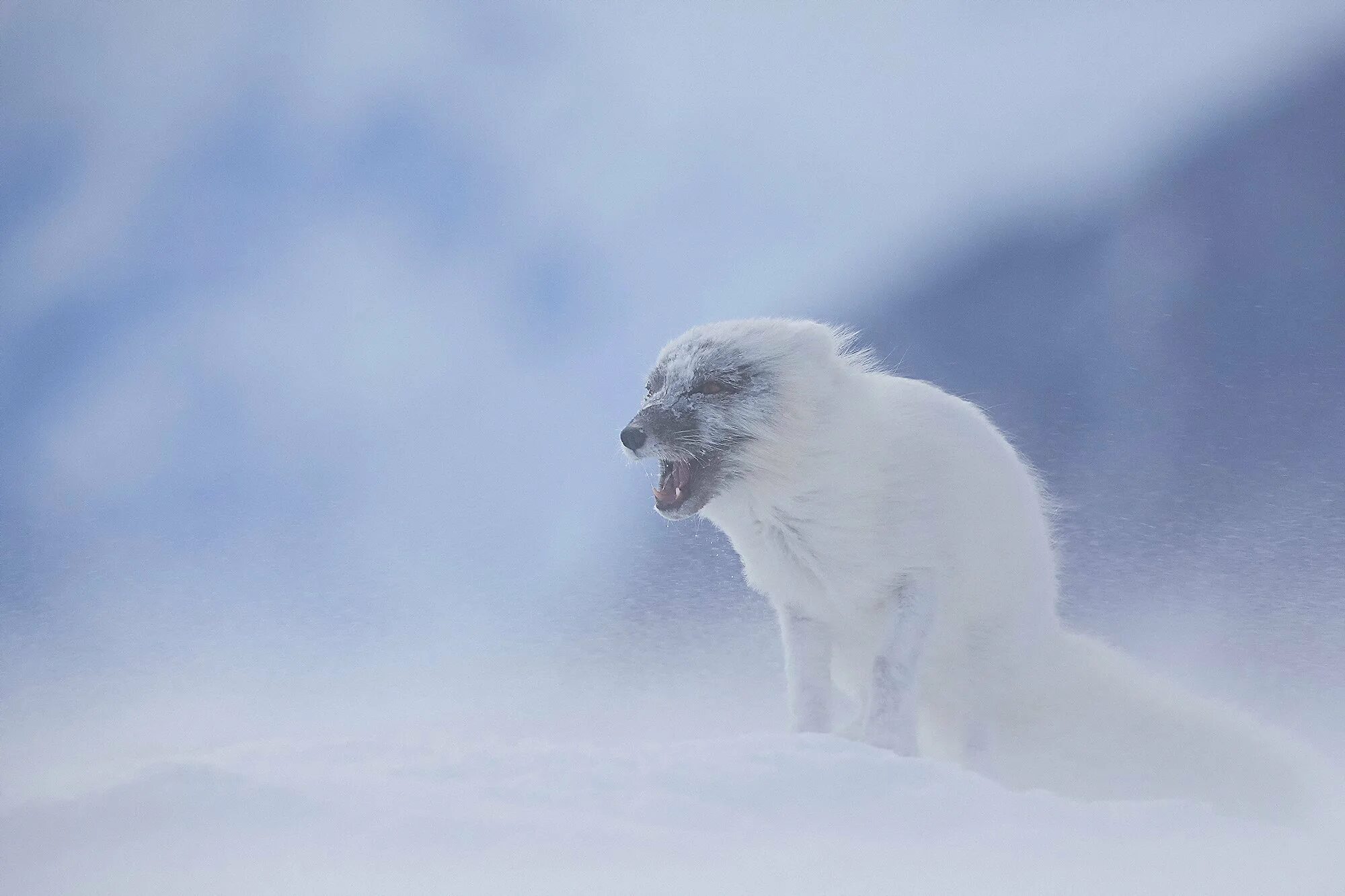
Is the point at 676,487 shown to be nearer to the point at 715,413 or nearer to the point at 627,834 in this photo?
the point at 715,413

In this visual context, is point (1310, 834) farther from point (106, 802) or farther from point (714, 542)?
point (106, 802)

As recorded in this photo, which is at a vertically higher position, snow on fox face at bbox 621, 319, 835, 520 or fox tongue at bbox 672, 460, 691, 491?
snow on fox face at bbox 621, 319, 835, 520

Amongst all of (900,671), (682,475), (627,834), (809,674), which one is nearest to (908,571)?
(900,671)

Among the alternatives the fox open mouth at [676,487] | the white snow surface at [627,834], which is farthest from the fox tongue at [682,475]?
the white snow surface at [627,834]

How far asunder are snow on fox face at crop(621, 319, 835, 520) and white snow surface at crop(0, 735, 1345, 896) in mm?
1595

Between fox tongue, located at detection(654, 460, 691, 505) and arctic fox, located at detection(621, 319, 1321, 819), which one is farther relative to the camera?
fox tongue, located at detection(654, 460, 691, 505)

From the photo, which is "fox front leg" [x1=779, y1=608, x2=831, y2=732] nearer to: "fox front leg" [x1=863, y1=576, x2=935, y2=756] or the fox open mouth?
"fox front leg" [x1=863, y1=576, x2=935, y2=756]

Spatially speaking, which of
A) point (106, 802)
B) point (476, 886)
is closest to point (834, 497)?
point (476, 886)

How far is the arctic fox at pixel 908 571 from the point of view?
5613 mm

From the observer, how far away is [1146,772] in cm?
595

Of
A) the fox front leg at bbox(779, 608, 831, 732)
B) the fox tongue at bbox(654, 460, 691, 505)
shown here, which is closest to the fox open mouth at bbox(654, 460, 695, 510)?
the fox tongue at bbox(654, 460, 691, 505)

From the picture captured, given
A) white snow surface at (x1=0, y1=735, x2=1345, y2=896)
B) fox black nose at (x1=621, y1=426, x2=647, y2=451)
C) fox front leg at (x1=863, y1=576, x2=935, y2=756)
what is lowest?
white snow surface at (x1=0, y1=735, x2=1345, y2=896)

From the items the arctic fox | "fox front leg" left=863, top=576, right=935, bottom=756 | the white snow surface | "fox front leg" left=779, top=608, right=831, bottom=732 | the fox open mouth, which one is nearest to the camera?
the white snow surface

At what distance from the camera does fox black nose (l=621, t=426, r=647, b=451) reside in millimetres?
5656
